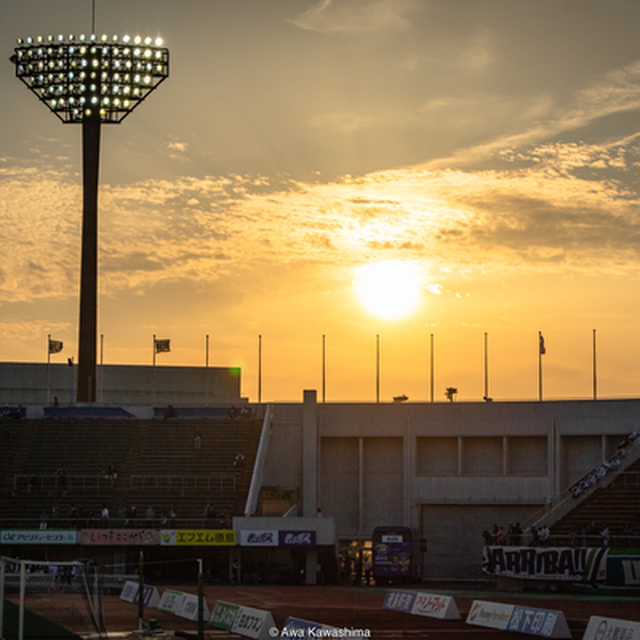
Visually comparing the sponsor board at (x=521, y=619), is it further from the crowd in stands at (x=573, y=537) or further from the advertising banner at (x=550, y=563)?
the crowd in stands at (x=573, y=537)

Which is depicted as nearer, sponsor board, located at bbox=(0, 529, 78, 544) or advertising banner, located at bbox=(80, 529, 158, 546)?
advertising banner, located at bbox=(80, 529, 158, 546)

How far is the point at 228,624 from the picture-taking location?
107 ft

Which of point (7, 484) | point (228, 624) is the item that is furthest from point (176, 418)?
point (228, 624)

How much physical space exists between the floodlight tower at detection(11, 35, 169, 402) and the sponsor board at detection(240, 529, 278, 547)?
24.8 m

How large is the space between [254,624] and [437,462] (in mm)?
36978

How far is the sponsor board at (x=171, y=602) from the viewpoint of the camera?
127 ft

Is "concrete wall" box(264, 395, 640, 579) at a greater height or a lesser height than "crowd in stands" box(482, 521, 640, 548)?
greater

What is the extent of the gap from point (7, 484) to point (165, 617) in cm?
2729

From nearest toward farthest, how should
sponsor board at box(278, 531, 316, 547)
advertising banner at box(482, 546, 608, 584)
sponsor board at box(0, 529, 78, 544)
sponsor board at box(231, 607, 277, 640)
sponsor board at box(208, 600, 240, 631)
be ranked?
sponsor board at box(231, 607, 277, 640)
sponsor board at box(208, 600, 240, 631)
advertising banner at box(482, 546, 608, 584)
sponsor board at box(0, 529, 78, 544)
sponsor board at box(278, 531, 316, 547)

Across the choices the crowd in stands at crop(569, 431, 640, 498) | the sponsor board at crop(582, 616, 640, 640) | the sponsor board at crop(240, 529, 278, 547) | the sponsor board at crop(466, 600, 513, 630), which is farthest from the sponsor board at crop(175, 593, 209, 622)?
the crowd in stands at crop(569, 431, 640, 498)

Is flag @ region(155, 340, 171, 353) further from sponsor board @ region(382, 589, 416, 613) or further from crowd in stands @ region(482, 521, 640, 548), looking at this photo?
sponsor board @ region(382, 589, 416, 613)

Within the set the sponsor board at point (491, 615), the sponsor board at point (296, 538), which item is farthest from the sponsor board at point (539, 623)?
the sponsor board at point (296, 538)

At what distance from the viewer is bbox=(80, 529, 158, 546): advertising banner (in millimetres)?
54625

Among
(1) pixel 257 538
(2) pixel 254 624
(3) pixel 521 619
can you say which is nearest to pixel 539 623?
(3) pixel 521 619
